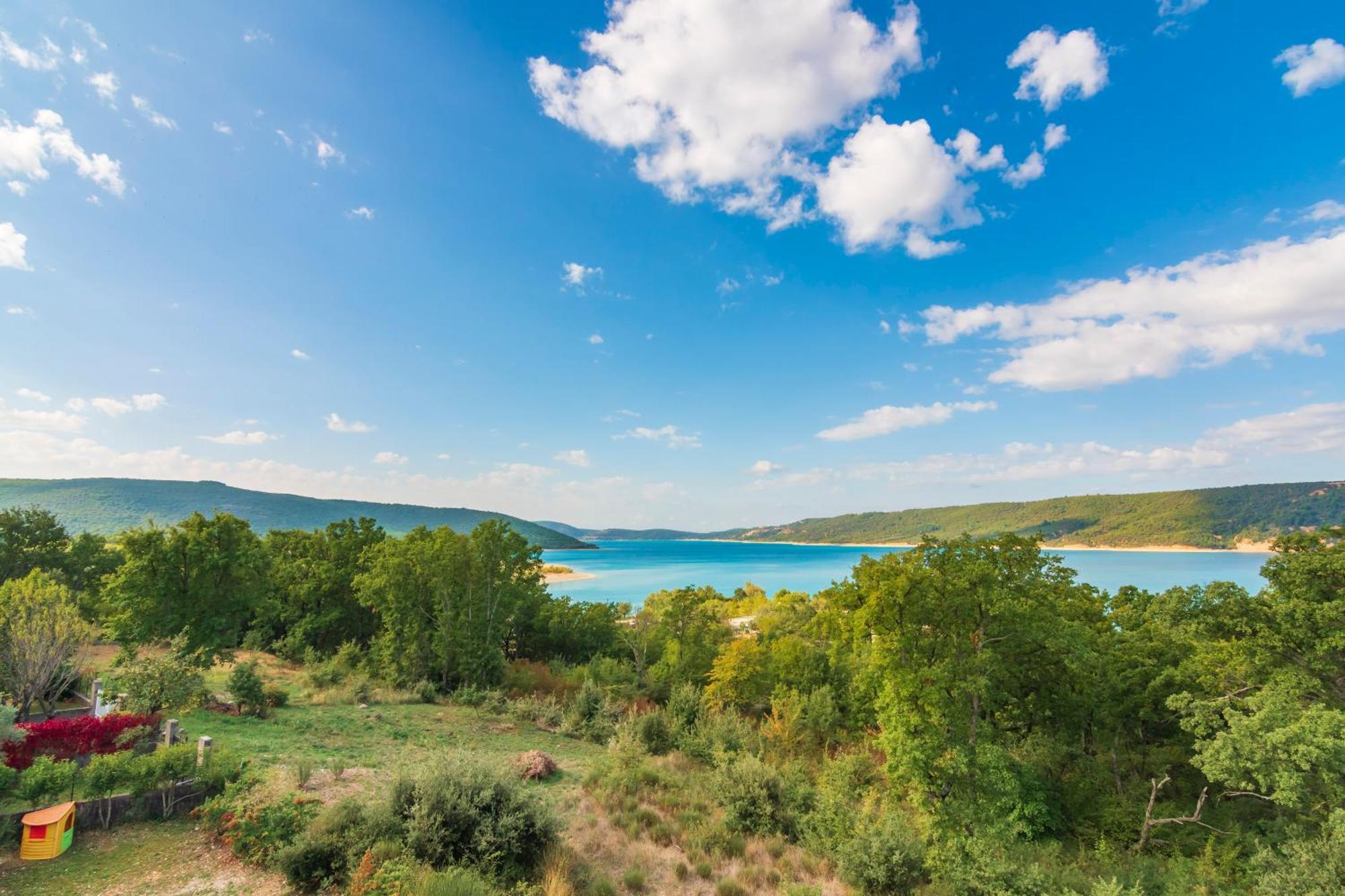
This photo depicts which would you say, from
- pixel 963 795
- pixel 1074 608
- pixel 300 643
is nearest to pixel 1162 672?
pixel 1074 608

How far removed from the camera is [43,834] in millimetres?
8016

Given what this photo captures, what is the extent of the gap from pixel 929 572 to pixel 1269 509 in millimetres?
205954

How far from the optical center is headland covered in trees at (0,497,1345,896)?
29.7 ft

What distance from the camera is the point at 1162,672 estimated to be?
14.5 metres

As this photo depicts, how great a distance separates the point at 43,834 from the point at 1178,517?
21407 cm

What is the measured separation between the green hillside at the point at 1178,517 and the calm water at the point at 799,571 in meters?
5.59

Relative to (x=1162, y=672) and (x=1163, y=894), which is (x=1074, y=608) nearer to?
(x=1162, y=672)

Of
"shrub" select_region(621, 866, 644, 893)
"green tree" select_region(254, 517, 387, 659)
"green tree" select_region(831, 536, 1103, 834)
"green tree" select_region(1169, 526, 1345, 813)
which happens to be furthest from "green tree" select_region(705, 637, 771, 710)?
"green tree" select_region(254, 517, 387, 659)

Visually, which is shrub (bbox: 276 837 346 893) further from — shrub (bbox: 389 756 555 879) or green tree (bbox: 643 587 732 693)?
green tree (bbox: 643 587 732 693)

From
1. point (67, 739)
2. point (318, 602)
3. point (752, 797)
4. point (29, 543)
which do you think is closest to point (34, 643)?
point (67, 739)

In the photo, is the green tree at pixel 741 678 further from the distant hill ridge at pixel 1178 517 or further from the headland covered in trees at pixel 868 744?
the distant hill ridge at pixel 1178 517

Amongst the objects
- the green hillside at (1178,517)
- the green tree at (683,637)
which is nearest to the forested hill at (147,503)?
the green tree at (683,637)

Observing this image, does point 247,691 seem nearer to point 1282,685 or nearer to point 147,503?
point 1282,685

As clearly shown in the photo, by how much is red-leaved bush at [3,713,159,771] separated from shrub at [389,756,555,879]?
6.85 m
